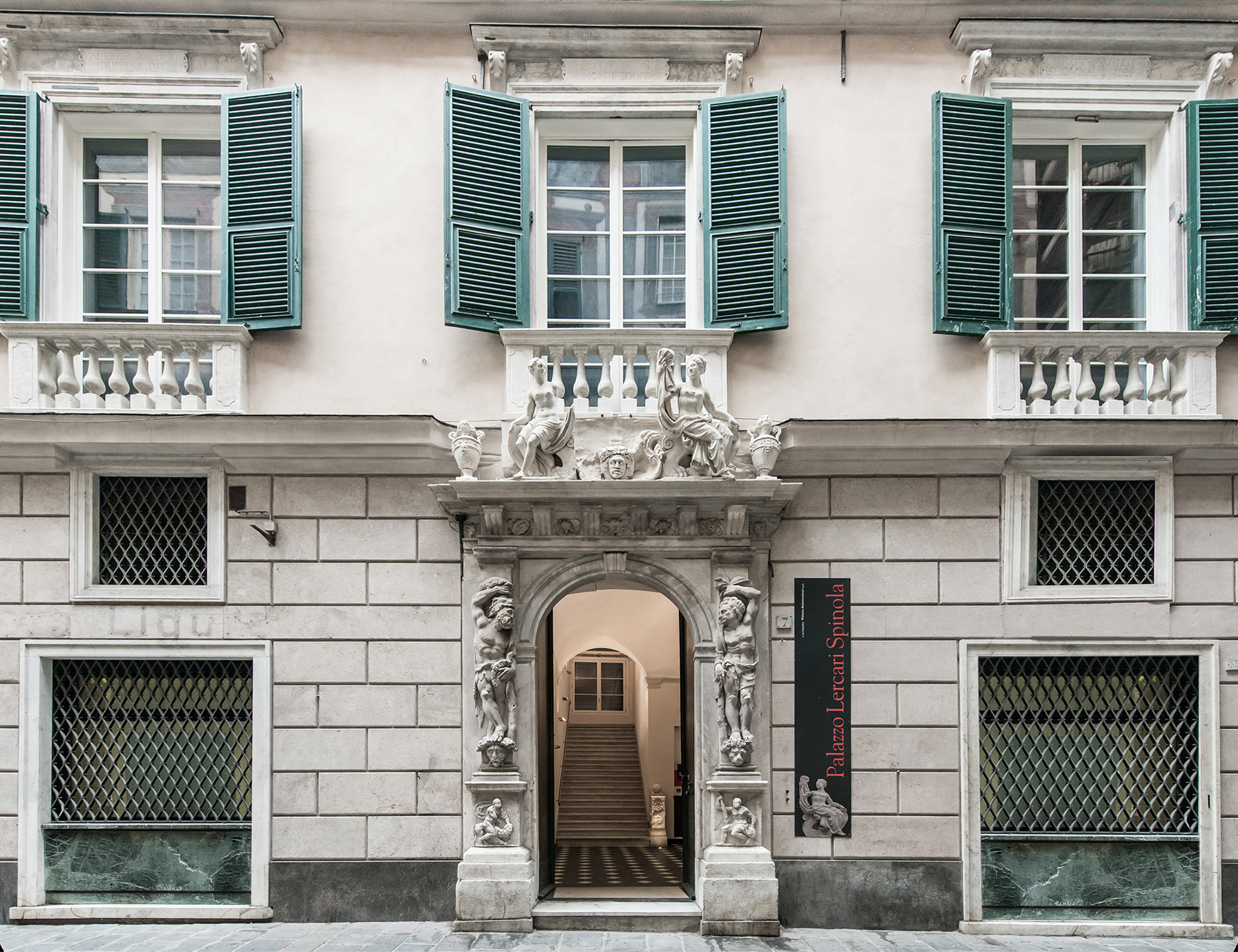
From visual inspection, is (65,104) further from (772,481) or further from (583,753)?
(583,753)

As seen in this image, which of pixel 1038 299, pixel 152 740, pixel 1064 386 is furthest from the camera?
pixel 1038 299

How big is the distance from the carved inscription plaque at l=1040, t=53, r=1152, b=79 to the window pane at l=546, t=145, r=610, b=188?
421cm

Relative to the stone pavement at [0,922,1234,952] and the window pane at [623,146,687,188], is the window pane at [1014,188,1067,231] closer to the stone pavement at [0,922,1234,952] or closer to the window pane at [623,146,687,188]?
the window pane at [623,146,687,188]

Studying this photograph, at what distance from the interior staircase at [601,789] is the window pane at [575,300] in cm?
813

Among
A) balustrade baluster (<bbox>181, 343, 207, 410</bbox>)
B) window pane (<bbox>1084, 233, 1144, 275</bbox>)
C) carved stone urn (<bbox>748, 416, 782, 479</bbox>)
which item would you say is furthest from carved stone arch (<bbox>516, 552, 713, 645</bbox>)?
window pane (<bbox>1084, 233, 1144, 275</bbox>)

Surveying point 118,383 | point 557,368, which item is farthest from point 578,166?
point 118,383

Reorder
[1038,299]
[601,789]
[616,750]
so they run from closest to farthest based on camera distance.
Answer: [1038,299], [601,789], [616,750]

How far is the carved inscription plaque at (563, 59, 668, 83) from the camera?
8812mm

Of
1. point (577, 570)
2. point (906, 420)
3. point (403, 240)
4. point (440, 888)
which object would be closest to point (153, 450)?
point (403, 240)

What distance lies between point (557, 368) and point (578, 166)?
223 cm

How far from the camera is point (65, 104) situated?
8.74 metres

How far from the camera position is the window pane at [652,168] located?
9227 mm

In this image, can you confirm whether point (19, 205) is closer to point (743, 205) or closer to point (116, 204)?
point (116, 204)

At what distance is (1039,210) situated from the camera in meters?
9.14
